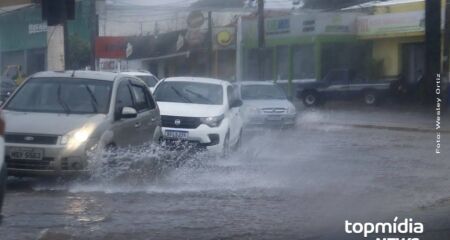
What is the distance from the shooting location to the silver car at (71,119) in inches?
471

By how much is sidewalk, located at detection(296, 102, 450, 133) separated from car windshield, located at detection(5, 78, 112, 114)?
43.6ft

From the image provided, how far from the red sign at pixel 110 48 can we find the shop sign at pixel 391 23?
466 inches

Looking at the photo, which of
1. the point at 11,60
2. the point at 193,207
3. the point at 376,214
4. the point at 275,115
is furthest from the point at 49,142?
the point at 11,60

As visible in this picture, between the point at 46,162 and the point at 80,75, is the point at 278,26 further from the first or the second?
the point at 46,162

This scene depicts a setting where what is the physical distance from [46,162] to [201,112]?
5710 mm

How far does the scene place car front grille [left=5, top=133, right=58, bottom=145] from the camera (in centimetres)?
1198

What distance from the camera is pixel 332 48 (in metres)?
44.8

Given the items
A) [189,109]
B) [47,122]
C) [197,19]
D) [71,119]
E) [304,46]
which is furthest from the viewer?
[304,46]

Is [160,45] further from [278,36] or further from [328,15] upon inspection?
[328,15]

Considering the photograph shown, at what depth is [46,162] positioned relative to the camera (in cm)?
1193

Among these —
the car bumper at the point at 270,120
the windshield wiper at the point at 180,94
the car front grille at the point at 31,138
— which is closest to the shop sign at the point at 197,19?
the car bumper at the point at 270,120

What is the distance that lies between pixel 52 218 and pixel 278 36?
37.5 meters

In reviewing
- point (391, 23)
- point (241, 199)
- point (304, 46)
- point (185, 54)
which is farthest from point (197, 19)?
point (241, 199)

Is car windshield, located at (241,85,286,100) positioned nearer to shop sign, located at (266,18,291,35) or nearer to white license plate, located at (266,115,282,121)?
white license plate, located at (266,115,282,121)
